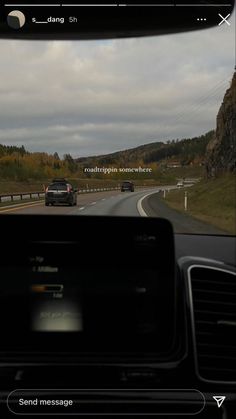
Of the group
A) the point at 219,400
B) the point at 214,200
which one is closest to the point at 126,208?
the point at 214,200

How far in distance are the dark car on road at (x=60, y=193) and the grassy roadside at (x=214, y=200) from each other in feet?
2.04

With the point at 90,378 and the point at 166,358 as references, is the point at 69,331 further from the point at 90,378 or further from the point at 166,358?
the point at 166,358

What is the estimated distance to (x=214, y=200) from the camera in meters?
3.61

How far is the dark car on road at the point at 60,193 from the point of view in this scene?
364 cm

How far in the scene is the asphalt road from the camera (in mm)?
3795

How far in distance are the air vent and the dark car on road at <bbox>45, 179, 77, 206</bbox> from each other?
88 cm

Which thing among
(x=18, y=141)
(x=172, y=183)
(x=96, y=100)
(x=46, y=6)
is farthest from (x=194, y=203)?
(x=46, y=6)

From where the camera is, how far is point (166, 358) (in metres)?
3.49

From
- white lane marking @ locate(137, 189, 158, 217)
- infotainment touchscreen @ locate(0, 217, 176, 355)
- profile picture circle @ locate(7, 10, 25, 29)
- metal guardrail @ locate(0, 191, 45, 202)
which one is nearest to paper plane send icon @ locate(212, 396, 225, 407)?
infotainment touchscreen @ locate(0, 217, 176, 355)

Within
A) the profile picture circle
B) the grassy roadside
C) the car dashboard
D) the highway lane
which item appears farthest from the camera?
the highway lane

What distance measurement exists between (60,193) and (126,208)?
0.57 meters

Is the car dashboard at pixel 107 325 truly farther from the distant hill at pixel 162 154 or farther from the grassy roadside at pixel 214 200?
the distant hill at pixel 162 154

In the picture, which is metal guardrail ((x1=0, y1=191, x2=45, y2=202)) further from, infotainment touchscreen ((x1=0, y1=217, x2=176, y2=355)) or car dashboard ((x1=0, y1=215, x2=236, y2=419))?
infotainment touchscreen ((x1=0, y1=217, x2=176, y2=355))

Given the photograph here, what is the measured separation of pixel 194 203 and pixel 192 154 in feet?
1.08
